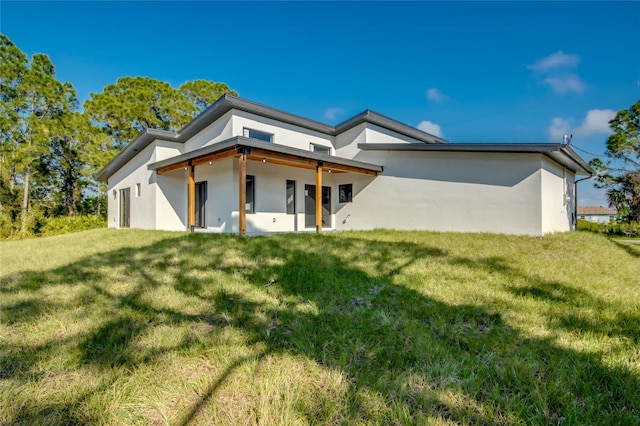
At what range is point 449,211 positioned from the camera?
32.0ft

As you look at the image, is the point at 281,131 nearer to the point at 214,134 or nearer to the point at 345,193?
the point at 214,134

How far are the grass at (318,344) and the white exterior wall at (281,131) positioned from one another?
6.63 metres

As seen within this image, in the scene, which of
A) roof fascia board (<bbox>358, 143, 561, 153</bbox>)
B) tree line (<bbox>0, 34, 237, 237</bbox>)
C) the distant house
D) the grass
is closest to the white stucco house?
roof fascia board (<bbox>358, 143, 561, 153</bbox>)

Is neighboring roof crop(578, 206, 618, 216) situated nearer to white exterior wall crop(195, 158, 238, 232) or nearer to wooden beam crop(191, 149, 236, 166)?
white exterior wall crop(195, 158, 238, 232)

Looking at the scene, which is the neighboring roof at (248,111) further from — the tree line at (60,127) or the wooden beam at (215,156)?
the tree line at (60,127)

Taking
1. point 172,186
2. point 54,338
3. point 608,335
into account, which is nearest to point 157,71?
point 172,186

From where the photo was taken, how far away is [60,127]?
699 inches

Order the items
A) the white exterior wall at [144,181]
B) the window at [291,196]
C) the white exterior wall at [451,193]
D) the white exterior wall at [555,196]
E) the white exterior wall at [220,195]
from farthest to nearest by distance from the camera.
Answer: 1. the white exterior wall at [144,181]
2. the window at [291,196]
3. the white exterior wall at [220,195]
4. the white exterior wall at [555,196]
5. the white exterior wall at [451,193]

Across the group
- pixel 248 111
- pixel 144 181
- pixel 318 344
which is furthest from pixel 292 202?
pixel 318 344

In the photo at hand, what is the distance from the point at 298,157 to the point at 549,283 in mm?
6671

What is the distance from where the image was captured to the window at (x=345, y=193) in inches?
485

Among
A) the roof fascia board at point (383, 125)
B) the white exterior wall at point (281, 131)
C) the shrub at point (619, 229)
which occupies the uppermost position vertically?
the roof fascia board at point (383, 125)

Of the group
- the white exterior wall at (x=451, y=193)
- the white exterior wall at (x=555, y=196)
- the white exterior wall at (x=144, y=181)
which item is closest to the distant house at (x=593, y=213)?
the white exterior wall at (x=555, y=196)

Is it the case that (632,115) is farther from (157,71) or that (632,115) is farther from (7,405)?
(157,71)
